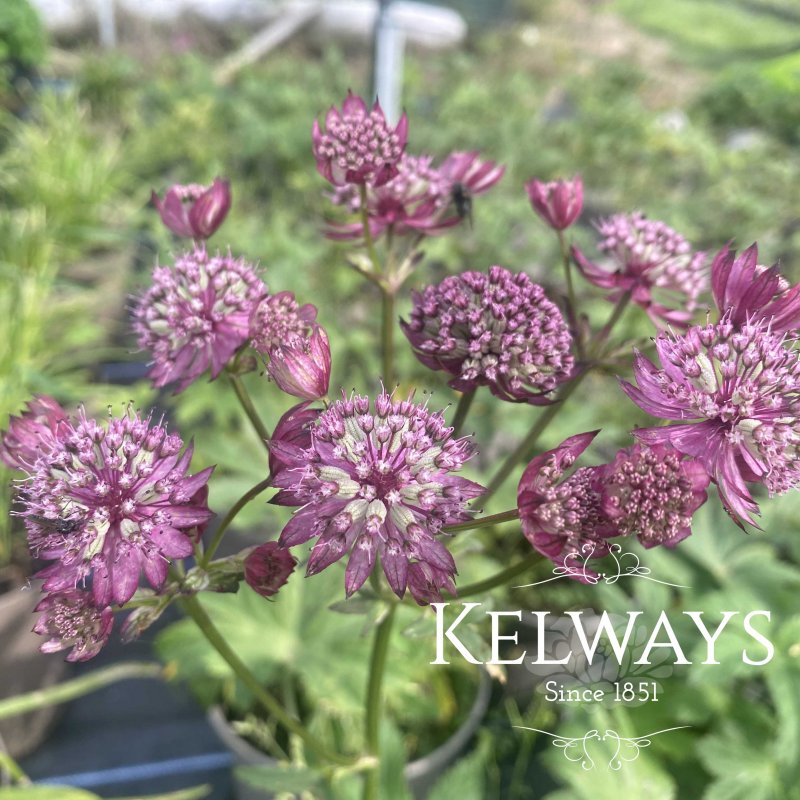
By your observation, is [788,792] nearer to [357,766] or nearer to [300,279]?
[357,766]

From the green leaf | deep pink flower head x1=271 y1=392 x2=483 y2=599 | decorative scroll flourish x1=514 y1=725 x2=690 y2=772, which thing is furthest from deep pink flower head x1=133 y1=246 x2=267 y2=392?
decorative scroll flourish x1=514 y1=725 x2=690 y2=772

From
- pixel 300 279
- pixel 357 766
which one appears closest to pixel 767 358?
pixel 357 766

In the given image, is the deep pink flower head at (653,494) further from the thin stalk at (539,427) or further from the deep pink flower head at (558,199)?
the deep pink flower head at (558,199)

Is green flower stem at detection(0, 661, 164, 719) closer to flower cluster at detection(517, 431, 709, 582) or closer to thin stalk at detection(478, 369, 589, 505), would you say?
thin stalk at detection(478, 369, 589, 505)

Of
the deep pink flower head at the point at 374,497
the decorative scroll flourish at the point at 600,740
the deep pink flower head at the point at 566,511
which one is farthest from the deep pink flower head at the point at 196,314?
the decorative scroll flourish at the point at 600,740

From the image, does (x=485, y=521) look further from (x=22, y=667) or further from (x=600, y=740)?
(x=22, y=667)
